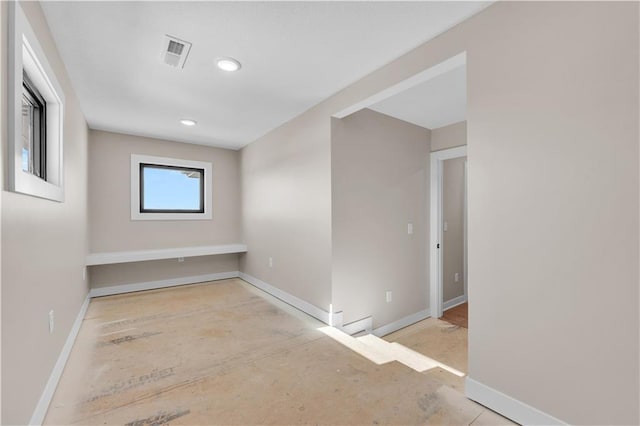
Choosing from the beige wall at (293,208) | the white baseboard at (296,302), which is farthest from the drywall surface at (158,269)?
the white baseboard at (296,302)

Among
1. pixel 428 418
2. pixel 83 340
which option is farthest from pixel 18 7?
pixel 428 418

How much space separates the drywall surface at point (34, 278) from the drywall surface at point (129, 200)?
1.69m

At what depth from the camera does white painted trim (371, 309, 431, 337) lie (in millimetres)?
3214

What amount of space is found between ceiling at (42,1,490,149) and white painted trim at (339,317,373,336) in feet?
7.68

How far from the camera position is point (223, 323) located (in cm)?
289

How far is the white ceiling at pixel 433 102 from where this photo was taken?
7.84 feet

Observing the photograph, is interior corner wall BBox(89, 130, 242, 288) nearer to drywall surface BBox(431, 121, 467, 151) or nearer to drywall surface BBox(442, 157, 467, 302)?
drywall surface BBox(431, 121, 467, 151)

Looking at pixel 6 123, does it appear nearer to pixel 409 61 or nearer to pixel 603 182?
pixel 409 61

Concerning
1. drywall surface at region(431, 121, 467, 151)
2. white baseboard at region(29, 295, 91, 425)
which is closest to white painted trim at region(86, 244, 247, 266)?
white baseboard at region(29, 295, 91, 425)

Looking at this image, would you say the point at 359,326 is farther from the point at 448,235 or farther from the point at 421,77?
the point at 421,77

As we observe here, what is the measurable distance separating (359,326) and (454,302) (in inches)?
77.5

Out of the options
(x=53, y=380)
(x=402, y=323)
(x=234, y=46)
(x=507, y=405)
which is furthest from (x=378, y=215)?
(x=53, y=380)

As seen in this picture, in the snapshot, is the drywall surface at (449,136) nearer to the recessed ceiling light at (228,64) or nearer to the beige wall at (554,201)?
the beige wall at (554,201)

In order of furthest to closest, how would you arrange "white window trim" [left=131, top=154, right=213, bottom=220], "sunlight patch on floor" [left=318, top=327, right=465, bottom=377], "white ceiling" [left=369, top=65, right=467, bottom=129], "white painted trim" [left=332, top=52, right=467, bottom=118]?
"white window trim" [left=131, top=154, right=213, bottom=220], "white ceiling" [left=369, top=65, right=467, bottom=129], "sunlight patch on floor" [left=318, top=327, right=465, bottom=377], "white painted trim" [left=332, top=52, right=467, bottom=118]
